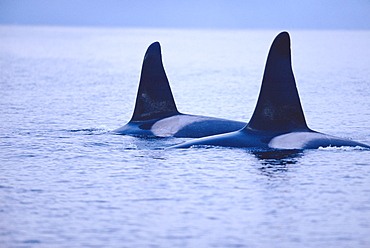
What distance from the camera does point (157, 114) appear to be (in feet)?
93.8

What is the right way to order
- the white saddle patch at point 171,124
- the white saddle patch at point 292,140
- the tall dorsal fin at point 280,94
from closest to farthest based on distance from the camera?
the white saddle patch at point 292,140
the tall dorsal fin at point 280,94
the white saddle patch at point 171,124

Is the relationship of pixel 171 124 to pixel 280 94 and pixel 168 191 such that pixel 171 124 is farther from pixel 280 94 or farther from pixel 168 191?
pixel 168 191

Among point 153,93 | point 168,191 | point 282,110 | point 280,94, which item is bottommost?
point 168,191

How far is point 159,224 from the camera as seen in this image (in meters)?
15.5

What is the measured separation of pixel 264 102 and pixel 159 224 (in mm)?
→ 8732

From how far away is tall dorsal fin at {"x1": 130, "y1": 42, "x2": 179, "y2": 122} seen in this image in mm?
28562

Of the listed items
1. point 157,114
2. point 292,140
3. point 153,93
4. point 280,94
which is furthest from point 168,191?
point 153,93

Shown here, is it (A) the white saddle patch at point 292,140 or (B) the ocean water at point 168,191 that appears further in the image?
(A) the white saddle patch at point 292,140

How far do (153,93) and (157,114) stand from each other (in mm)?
792

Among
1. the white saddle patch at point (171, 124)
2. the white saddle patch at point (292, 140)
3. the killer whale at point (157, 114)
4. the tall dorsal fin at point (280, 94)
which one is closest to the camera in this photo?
the white saddle patch at point (292, 140)

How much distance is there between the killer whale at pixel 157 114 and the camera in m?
27.2

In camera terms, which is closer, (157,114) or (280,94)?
(280,94)

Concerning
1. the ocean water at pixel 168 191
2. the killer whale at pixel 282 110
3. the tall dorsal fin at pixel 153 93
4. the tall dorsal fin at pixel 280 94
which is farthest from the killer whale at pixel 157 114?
the tall dorsal fin at pixel 280 94

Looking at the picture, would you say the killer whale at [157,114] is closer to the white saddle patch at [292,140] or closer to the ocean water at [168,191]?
the ocean water at [168,191]
